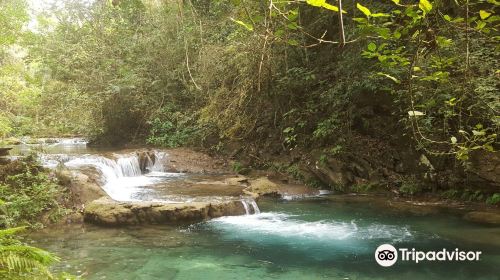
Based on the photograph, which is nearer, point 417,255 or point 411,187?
point 417,255

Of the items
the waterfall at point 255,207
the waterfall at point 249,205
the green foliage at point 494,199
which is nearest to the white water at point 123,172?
the waterfall at point 249,205

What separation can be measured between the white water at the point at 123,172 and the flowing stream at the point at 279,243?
1414 millimetres

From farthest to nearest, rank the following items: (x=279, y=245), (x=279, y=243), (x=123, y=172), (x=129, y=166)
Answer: (x=129, y=166) < (x=123, y=172) < (x=279, y=243) < (x=279, y=245)

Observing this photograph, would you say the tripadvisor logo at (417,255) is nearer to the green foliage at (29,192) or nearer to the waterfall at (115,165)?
the green foliage at (29,192)

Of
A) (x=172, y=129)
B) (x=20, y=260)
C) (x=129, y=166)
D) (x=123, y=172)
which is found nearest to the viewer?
(x=20, y=260)

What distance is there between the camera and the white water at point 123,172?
1186 cm

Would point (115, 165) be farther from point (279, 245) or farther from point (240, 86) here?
point (279, 245)

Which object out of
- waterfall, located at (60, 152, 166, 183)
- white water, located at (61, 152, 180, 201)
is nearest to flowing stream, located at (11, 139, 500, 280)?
white water, located at (61, 152, 180, 201)

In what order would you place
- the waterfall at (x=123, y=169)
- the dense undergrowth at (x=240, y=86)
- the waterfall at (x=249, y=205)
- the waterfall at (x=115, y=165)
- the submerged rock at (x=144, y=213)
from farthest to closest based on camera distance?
the waterfall at (x=115, y=165), the waterfall at (x=123, y=169), the waterfall at (x=249, y=205), the dense undergrowth at (x=240, y=86), the submerged rock at (x=144, y=213)

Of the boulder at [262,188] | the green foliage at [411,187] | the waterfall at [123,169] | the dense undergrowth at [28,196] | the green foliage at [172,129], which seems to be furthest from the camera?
the green foliage at [172,129]

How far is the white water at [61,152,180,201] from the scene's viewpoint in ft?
38.9

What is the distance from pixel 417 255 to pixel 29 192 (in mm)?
7792

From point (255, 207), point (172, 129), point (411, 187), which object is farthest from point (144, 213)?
point (172, 129)

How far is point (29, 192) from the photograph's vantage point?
29.6 feet
